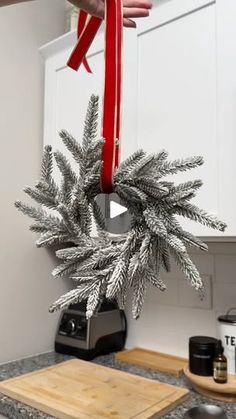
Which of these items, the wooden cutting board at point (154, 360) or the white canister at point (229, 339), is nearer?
the white canister at point (229, 339)

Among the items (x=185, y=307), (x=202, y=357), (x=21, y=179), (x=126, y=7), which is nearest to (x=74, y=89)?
(x=21, y=179)

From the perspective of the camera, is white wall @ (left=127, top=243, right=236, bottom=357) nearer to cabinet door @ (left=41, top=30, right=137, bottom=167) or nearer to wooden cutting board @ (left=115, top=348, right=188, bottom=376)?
wooden cutting board @ (left=115, top=348, right=188, bottom=376)

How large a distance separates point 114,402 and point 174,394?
176mm

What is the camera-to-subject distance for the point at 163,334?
1.45m

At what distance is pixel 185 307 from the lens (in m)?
1.41

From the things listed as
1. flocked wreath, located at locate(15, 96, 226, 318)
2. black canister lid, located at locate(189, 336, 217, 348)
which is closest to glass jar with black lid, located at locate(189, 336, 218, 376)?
black canister lid, located at locate(189, 336, 217, 348)

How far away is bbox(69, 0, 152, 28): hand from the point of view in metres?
0.62

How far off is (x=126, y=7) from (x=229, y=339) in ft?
3.10

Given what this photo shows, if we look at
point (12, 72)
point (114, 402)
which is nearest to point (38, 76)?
point (12, 72)

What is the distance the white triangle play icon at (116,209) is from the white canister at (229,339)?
832 millimetres

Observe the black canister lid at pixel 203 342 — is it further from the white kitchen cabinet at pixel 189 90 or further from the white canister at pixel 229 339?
the white kitchen cabinet at pixel 189 90

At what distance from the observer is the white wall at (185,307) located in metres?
1.31

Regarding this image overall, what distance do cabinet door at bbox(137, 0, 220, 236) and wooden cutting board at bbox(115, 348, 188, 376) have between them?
0.54m
